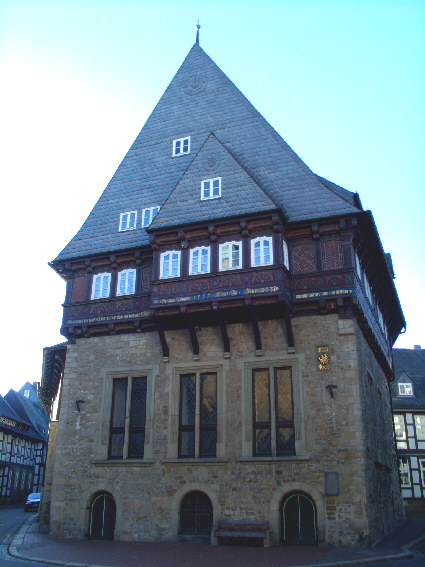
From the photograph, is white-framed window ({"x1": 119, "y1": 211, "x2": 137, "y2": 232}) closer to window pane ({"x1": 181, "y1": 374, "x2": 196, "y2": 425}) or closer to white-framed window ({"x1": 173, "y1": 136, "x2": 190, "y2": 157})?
white-framed window ({"x1": 173, "y1": 136, "x2": 190, "y2": 157})

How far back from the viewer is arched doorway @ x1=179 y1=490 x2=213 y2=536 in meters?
18.8

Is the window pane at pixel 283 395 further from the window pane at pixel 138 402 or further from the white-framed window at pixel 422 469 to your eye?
the white-framed window at pixel 422 469

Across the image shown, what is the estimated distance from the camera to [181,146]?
26641mm

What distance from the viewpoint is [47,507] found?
24172mm

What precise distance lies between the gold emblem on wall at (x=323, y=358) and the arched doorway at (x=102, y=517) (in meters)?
8.79

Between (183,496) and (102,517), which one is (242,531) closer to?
(183,496)

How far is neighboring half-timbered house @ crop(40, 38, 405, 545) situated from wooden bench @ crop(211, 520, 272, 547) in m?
0.13

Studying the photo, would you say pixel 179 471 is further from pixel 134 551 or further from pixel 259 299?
pixel 259 299

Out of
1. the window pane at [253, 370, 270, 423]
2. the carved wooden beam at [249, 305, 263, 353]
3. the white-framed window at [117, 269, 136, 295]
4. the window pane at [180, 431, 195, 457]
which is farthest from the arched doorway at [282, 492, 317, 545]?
the white-framed window at [117, 269, 136, 295]

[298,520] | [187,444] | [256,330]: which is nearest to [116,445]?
[187,444]

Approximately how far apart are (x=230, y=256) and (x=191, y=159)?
7209 millimetres

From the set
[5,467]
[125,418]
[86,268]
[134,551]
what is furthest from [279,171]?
[5,467]

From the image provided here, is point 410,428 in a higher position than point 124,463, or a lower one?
higher

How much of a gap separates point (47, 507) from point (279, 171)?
17.1 m
